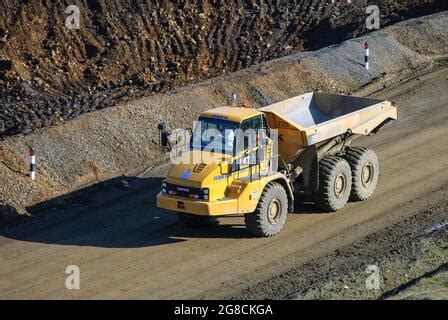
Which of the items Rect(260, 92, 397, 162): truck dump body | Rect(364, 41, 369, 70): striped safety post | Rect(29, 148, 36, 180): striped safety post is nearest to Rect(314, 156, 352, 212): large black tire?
Rect(260, 92, 397, 162): truck dump body

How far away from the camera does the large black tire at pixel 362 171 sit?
867 inches

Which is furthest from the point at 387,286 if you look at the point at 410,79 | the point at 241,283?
the point at 410,79

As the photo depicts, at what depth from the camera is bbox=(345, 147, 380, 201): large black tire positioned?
22031 millimetres

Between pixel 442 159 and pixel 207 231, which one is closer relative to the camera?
pixel 207 231

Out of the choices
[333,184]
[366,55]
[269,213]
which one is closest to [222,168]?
[269,213]

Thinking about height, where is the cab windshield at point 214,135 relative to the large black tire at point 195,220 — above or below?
above

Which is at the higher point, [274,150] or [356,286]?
[274,150]

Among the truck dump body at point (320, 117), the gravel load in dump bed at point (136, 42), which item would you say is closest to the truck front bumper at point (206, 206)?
the truck dump body at point (320, 117)

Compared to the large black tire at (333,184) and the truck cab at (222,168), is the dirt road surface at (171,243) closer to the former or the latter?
the large black tire at (333,184)

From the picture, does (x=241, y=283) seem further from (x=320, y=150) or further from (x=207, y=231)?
(x=320, y=150)

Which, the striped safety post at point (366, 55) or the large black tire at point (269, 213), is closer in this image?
the large black tire at point (269, 213)

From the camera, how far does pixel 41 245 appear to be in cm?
2050

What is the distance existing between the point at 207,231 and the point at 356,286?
425 centimetres

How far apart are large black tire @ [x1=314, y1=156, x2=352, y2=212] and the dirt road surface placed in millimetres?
287
